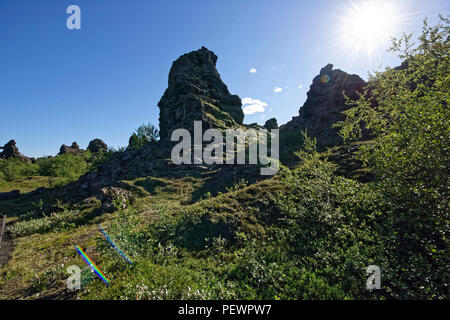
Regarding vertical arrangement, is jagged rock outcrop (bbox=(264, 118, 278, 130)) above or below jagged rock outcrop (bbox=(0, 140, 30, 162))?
above

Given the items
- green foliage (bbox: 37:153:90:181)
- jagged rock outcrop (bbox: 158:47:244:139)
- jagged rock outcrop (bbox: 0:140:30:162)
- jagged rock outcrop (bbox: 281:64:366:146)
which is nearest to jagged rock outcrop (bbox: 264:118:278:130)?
jagged rock outcrop (bbox: 281:64:366:146)

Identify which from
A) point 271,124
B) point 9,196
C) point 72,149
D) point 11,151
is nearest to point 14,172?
point 9,196

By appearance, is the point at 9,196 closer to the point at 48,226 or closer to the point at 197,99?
the point at 48,226

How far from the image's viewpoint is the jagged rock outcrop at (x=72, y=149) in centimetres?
10465

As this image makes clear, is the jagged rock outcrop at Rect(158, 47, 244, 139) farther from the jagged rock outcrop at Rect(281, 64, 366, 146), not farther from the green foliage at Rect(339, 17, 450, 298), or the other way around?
the green foliage at Rect(339, 17, 450, 298)

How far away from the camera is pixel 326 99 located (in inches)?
2281

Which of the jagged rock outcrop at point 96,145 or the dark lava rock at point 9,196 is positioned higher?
the jagged rock outcrop at point 96,145

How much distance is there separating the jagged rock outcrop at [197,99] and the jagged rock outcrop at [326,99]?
2716 centimetres

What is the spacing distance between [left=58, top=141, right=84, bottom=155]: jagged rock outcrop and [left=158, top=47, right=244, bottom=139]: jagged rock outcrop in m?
75.8

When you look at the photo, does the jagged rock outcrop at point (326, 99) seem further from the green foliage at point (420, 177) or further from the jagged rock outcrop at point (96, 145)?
the jagged rock outcrop at point (96, 145)

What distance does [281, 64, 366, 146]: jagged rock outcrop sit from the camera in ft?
167

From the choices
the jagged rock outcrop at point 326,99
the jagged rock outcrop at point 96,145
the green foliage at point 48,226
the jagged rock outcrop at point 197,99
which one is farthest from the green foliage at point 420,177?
the jagged rock outcrop at point 96,145

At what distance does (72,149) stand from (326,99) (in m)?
148
